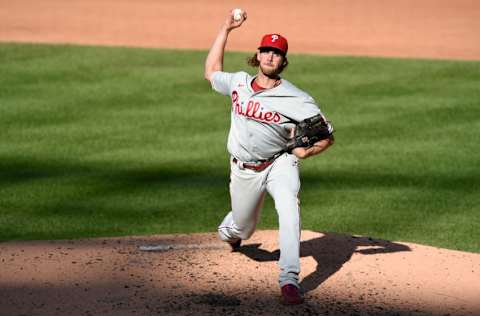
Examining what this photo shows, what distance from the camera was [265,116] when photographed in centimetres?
718

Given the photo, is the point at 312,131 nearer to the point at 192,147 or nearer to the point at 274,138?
the point at 274,138

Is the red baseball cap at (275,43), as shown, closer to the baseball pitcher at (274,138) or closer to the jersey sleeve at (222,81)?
the baseball pitcher at (274,138)

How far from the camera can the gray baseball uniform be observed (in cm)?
702

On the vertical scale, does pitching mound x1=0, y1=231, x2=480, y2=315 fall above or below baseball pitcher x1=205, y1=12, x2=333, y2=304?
below

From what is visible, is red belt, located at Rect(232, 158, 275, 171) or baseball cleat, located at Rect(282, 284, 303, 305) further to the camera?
red belt, located at Rect(232, 158, 275, 171)

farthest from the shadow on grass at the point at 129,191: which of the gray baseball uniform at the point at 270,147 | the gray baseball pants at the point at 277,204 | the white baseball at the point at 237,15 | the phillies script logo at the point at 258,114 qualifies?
the white baseball at the point at 237,15

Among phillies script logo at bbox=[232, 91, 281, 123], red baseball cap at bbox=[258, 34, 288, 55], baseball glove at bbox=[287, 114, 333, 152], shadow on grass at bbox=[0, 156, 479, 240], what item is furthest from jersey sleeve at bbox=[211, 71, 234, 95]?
shadow on grass at bbox=[0, 156, 479, 240]

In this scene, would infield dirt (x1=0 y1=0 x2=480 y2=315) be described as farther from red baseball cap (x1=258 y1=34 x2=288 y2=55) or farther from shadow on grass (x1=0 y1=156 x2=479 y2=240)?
red baseball cap (x1=258 y1=34 x2=288 y2=55)

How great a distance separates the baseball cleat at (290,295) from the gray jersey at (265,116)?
1.00m

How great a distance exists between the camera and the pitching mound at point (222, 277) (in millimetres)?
6742

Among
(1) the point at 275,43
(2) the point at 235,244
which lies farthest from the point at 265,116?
(2) the point at 235,244

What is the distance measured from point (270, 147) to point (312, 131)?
1.24 feet

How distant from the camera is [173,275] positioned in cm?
737

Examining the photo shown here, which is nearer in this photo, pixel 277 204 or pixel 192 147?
pixel 277 204
